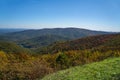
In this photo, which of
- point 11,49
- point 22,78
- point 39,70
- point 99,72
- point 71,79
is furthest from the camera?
point 11,49

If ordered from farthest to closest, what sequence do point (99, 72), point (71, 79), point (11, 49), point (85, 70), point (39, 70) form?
point (11, 49) < point (39, 70) < point (85, 70) < point (99, 72) < point (71, 79)

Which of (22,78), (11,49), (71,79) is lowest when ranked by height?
(11,49)

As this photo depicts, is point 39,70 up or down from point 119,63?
down

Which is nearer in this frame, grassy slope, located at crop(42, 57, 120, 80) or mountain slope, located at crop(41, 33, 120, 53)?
grassy slope, located at crop(42, 57, 120, 80)

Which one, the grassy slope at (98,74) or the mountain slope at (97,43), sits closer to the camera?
the grassy slope at (98,74)

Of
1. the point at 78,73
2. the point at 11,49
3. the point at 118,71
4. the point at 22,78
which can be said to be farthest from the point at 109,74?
the point at 11,49

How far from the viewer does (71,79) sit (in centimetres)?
1594

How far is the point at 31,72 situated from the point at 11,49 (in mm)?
151194

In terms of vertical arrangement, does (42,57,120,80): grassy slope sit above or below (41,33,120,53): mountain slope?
above

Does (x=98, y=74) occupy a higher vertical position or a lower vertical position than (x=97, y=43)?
higher

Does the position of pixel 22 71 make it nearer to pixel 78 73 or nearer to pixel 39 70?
pixel 39 70

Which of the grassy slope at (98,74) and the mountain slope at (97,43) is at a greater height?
the grassy slope at (98,74)

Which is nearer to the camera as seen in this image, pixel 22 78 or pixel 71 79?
pixel 71 79

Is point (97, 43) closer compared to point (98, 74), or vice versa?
point (98, 74)
